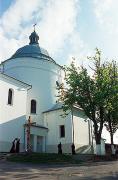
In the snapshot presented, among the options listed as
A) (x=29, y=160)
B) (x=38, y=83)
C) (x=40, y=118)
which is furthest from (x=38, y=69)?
(x=29, y=160)

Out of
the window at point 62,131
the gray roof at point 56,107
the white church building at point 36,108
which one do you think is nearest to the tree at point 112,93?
the white church building at point 36,108

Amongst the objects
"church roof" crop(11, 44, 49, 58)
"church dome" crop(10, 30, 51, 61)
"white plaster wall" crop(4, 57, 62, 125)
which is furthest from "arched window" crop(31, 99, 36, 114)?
"church roof" crop(11, 44, 49, 58)

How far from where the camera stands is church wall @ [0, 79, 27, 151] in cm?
2842

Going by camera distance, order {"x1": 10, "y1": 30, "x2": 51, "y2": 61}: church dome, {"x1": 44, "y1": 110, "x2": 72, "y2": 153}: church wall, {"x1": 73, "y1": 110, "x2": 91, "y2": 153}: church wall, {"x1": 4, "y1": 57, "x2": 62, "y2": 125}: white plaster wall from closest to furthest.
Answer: {"x1": 44, "y1": 110, "x2": 72, "y2": 153}: church wall, {"x1": 73, "y1": 110, "x2": 91, "y2": 153}: church wall, {"x1": 4, "y1": 57, "x2": 62, "y2": 125}: white plaster wall, {"x1": 10, "y1": 30, "x2": 51, "y2": 61}: church dome

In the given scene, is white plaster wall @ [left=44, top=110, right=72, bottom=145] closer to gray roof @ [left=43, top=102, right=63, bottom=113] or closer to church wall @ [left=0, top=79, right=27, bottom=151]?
gray roof @ [left=43, top=102, right=63, bottom=113]

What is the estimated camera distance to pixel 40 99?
3656cm

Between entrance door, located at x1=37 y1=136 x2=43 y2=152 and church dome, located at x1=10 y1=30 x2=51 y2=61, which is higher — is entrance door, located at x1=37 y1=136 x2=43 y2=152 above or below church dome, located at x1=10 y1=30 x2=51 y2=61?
below

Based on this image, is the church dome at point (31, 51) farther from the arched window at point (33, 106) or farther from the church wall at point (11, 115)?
the church wall at point (11, 115)

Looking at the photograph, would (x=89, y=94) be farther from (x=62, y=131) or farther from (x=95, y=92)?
(x=62, y=131)

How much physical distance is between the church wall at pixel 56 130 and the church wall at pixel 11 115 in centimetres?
469

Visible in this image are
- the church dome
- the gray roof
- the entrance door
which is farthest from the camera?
the church dome

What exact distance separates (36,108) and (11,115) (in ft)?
21.5

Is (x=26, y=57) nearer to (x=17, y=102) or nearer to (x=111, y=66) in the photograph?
(x=17, y=102)

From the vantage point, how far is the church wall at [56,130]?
32134mm
